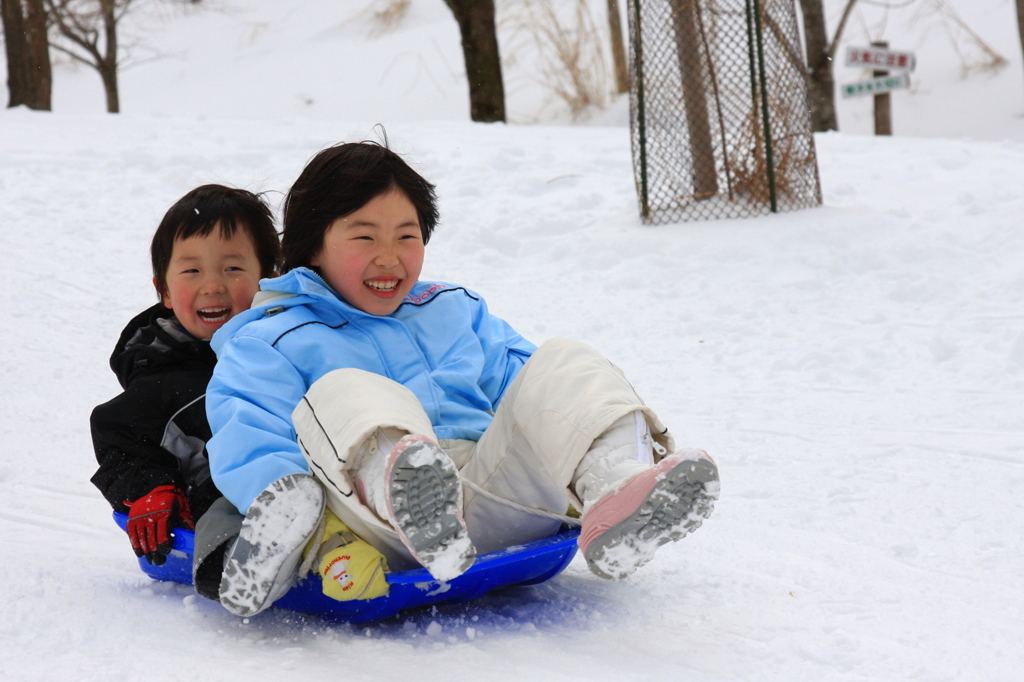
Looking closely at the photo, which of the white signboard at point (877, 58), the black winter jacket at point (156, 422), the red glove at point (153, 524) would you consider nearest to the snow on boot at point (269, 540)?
the red glove at point (153, 524)

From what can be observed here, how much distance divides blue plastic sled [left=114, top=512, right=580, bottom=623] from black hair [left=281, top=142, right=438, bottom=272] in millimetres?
646

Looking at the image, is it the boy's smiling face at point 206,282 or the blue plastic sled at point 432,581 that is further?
the boy's smiling face at point 206,282

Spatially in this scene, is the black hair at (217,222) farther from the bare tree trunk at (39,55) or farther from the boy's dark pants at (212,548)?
the bare tree trunk at (39,55)

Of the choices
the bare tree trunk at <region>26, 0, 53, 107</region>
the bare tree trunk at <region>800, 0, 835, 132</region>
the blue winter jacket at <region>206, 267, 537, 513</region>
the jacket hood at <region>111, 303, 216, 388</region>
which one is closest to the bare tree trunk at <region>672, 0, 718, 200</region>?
the blue winter jacket at <region>206, 267, 537, 513</region>

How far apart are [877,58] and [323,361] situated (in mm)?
5484

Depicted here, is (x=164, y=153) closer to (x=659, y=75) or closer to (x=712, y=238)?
(x=659, y=75)

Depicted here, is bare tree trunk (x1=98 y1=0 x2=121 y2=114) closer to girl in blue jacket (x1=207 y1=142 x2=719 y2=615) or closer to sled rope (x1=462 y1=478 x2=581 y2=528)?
girl in blue jacket (x1=207 y1=142 x2=719 y2=615)

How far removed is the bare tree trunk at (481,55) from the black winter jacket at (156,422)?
569 cm

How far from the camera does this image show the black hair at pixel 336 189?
184 centimetres

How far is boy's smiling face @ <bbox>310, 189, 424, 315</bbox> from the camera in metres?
1.83

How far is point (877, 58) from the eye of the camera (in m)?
6.02

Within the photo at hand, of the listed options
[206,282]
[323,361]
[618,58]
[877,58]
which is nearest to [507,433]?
[323,361]

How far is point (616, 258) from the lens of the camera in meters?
4.20

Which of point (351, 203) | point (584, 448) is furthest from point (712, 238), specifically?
point (584, 448)
